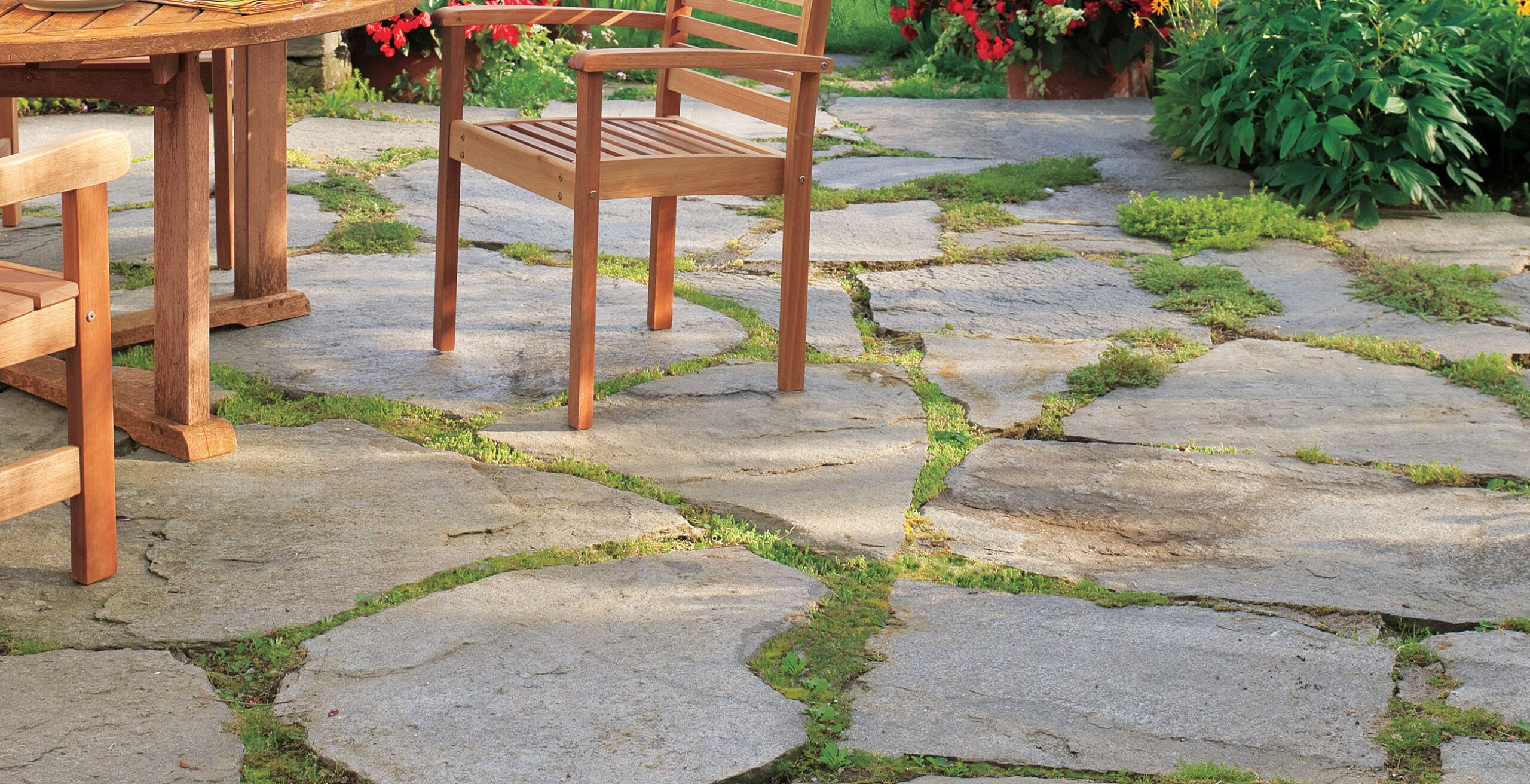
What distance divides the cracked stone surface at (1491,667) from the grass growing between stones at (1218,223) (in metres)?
2.28

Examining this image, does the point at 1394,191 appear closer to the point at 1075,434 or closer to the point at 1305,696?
the point at 1075,434

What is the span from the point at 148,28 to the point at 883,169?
3.43m

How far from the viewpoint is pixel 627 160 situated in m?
2.75

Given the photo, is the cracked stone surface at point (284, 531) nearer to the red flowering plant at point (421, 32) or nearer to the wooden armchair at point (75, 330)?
the wooden armchair at point (75, 330)

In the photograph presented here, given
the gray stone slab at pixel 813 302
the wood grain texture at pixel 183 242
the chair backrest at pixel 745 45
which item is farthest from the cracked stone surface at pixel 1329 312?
the wood grain texture at pixel 183 242

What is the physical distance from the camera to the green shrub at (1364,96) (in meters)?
4.46

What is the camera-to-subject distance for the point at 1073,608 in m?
2.16

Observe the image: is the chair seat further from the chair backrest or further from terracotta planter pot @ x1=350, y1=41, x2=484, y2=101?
terracotta planter pot @ x1=350, y1=41, x2=484, y2=101

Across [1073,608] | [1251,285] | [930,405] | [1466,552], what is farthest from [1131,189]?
[1073,608]

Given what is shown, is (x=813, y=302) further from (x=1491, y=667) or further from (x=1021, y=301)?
(x=1491, y=667)

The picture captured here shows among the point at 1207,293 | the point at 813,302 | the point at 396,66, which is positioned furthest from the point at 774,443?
the point at 396,66

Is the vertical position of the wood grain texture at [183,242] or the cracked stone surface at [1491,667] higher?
the wood grain texture at [183,242]

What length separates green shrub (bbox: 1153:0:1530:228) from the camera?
446cm

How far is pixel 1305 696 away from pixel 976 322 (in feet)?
5.90
